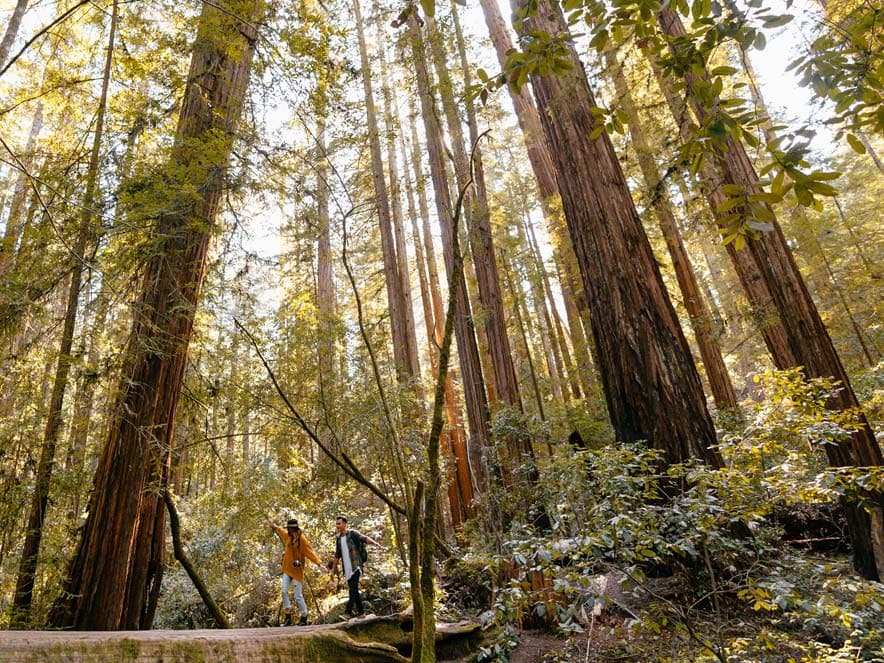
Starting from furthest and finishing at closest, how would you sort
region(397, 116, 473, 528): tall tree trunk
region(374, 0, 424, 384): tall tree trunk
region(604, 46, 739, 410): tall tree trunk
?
region(374, 0, 424, 384): tall tree trunk → region(397, 116, 473, 528): tall tree trunk → region(604, 46, 739, 410): tall tree trunk

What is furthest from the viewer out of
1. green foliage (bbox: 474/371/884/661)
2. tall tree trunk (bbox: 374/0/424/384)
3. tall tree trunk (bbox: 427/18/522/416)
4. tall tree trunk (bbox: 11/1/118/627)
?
tall tree trunk (bbox: 374/0/424/384)

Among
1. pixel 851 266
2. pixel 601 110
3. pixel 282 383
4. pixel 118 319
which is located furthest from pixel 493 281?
pixel 851 266

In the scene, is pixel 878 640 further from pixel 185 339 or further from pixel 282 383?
pixel 282 383

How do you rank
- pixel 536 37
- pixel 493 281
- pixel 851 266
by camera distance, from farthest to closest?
pixel 851 266 < pixel 493 281 < pixel 536 37

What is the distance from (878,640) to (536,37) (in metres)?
3.67

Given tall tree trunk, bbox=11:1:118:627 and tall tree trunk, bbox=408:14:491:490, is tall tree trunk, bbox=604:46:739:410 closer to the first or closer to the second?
tall tree trunk, bbox=408:14:491:490

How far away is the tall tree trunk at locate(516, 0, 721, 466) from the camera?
3.60 metres

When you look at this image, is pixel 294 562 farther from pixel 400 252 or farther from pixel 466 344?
pixel 400 252

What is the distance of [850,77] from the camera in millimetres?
1320

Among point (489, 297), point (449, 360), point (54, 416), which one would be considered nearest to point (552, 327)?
point (489, 297)

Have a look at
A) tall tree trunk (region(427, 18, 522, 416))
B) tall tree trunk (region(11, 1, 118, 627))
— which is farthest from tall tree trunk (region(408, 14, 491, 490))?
tall tree trunk (region(11, 1, 118, 627))

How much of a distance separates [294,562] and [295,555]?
0.10 m

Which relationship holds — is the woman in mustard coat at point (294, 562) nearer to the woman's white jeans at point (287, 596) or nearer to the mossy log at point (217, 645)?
the woman's white jeans at point (287, 596)

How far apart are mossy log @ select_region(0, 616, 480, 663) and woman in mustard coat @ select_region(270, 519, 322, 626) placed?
3441mm
